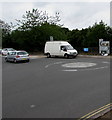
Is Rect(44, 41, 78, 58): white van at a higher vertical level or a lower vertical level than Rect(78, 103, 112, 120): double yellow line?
higher

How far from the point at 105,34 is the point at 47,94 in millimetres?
29203

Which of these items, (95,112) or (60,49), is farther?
(60,49)

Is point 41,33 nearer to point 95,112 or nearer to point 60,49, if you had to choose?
point 60,49

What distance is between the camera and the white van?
25.4 metres

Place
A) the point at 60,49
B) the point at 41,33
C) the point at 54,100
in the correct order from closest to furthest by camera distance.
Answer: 1. the point at 54,100
2. the point at 60,49
3. the point at 41,33

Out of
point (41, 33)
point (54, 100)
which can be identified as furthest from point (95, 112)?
point (41, 33)

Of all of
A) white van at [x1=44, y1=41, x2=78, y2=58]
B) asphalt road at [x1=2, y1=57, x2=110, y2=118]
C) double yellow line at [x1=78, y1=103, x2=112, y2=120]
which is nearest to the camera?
double yellow line at [x1=78, y1=103, x2=112, y2=120]

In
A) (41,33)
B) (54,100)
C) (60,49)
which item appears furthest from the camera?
(41,33)

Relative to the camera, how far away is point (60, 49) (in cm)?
2631

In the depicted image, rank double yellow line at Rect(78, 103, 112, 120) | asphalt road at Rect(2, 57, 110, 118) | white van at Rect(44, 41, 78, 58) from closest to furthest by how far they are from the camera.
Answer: double yellow line at Rect(78, 103, 112, 120) < asphalt road at Rect(2, 57, 110, 118) < white van at Rect(44, 41, 78, 58)

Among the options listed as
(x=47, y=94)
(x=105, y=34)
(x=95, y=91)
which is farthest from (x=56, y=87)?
(x=105, y=34)

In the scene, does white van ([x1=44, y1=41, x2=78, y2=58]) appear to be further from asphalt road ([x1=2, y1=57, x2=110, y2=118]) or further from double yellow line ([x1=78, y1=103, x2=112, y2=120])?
double yellow line ([x1=78, y1=103, x2=112, y2=120])

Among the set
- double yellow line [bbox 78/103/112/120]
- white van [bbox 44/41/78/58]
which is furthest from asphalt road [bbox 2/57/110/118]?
white van [bbox 44/41/78/58]

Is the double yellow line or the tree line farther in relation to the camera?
the tree line
